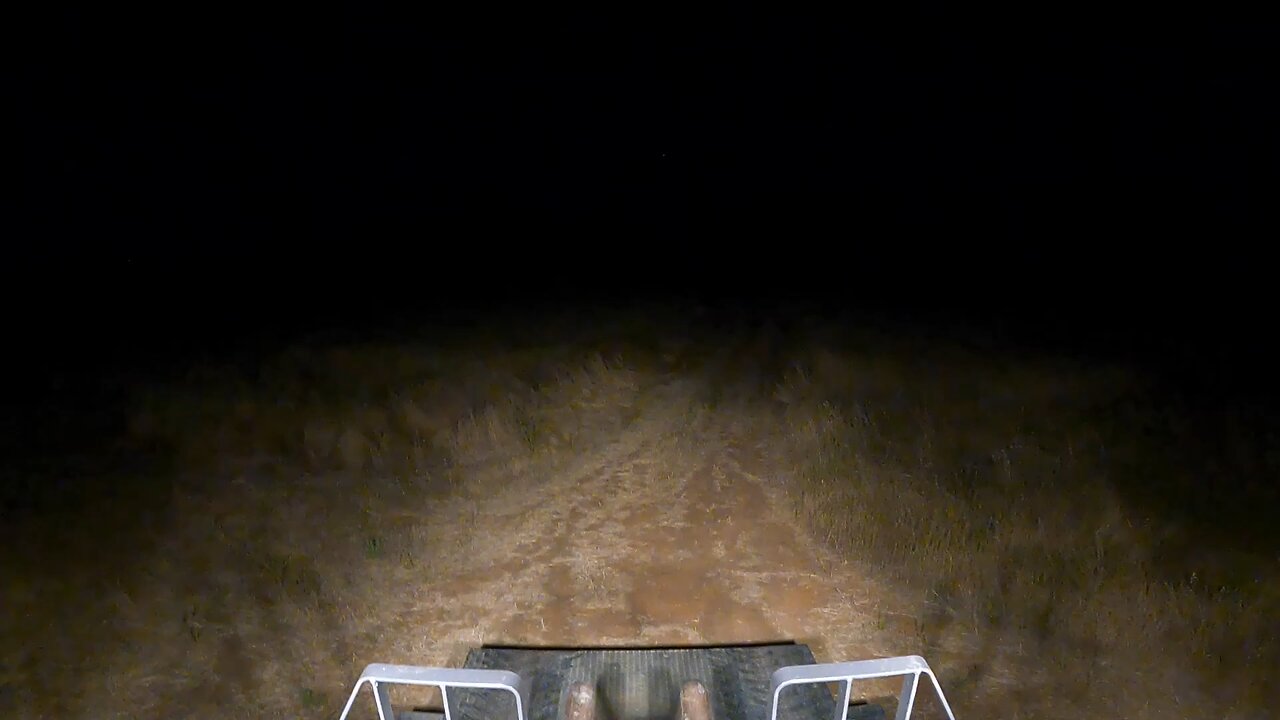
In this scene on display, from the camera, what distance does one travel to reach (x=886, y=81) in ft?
13.4

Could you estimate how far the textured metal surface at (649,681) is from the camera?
253 cm

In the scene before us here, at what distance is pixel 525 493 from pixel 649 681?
1.20m

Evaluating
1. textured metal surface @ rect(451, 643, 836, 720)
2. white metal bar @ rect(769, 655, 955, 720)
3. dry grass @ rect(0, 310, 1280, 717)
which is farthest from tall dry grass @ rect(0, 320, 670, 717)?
white metal bar @ rect(769, 655, 955, 720)

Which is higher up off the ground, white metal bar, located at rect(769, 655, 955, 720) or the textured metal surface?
white metal bar, located at rect(769, 655, 955, 720)

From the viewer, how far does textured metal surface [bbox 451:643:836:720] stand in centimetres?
253

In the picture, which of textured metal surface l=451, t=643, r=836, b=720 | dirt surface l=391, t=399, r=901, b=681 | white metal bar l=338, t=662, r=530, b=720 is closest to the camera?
white metal bar l=338, t=662, r=530, b=720

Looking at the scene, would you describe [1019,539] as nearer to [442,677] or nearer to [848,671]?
[848,671]

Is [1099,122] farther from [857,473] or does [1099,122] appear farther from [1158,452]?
[857,473]

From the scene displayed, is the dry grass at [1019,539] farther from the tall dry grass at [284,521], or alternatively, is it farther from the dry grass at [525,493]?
the tall dry grass at [284,521]

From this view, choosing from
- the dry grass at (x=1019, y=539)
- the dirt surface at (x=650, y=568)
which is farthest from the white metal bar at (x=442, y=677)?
the dry grass at (x=1019, y=539)

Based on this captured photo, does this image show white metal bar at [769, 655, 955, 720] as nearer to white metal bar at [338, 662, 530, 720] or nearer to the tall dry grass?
white metal bar at [338, 662, 530, 720]

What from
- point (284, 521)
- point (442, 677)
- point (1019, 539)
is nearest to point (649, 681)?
point (442, 677)

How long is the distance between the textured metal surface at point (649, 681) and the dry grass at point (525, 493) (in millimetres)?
413

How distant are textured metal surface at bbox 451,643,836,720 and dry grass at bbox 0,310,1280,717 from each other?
0.41 metres
